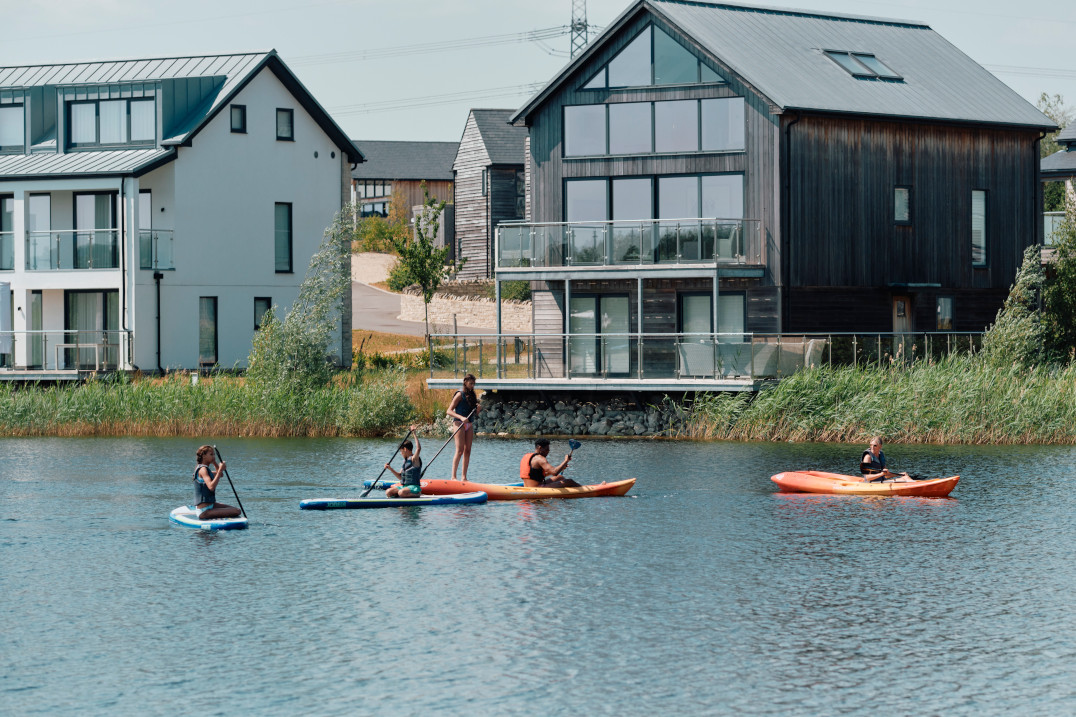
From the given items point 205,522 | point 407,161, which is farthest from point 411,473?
point 407,161

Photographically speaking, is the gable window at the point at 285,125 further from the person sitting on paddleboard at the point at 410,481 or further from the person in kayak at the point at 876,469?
the person in kayak at the point at 876,469

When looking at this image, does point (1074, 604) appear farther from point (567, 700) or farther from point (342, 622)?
point (342, 622)

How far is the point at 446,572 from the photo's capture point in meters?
18.0

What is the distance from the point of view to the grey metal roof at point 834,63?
125 ft

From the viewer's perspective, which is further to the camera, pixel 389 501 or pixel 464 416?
pixel 464 416

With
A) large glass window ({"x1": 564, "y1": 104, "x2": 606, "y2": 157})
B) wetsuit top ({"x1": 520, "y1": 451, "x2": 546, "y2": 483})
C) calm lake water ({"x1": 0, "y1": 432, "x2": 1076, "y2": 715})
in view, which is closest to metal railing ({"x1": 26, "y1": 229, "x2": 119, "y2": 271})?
large glass window ({"x1": 564, "y1": 104, "x2": 606, "y2": 157})

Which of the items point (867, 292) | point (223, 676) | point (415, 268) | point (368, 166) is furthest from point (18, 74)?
point (368, 166)

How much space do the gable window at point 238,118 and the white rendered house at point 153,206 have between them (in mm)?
41

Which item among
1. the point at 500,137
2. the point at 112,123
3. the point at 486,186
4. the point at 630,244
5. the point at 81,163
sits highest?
the point at 500,137

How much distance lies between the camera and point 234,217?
4675cm

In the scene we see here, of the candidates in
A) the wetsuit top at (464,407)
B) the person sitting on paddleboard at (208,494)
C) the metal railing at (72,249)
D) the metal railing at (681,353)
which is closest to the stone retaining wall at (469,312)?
the metal railing at (72,249)

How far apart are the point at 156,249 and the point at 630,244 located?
16.2 m

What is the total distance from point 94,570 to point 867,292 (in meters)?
25.5

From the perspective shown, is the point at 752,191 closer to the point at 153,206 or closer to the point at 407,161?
the point at 153,206
